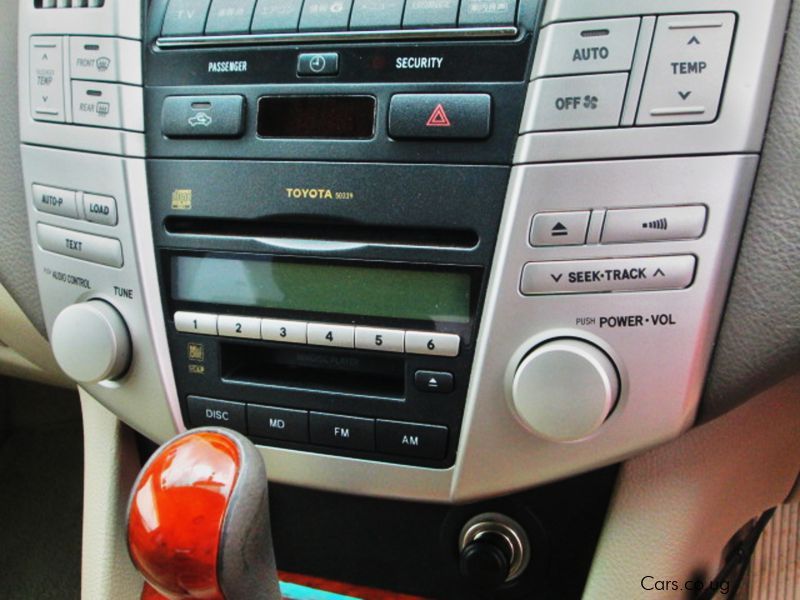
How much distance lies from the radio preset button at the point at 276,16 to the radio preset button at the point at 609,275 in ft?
0.84

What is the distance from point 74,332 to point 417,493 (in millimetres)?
320

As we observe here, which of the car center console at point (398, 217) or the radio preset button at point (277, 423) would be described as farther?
the radio preset button at point (277, 423)

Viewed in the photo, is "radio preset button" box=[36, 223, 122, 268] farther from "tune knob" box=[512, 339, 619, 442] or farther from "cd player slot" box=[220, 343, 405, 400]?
"tune knob" box=[512, 339, 619, 442]

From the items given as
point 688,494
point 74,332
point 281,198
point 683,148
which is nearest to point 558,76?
point 683,148

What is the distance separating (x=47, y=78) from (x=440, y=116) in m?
0.35

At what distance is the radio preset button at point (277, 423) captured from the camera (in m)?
0.59

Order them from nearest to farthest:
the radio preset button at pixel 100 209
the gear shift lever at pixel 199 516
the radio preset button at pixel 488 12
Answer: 1. the gear shift lever at pixel 199 516
2. the radio preset button at pixel 488 12
3. the radio preset button at pixel 100 209

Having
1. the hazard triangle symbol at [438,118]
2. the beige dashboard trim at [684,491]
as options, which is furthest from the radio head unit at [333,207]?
the beige dashboard trim at [684,491]

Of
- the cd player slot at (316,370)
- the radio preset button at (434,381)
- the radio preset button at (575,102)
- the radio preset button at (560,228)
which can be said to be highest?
the radio preset button at (575,102)

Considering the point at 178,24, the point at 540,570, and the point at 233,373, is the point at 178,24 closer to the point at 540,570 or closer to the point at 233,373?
the point at 233,373

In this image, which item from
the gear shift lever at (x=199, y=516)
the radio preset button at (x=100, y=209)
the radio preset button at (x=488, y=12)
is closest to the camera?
the gear shift lever at (x=199, y=516)

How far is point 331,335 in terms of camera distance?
56 centimetres

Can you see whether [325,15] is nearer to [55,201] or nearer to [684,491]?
[55,201]

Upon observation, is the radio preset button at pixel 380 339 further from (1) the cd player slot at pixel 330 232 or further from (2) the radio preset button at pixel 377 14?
(2) the radio preset button at pixel 377 14
